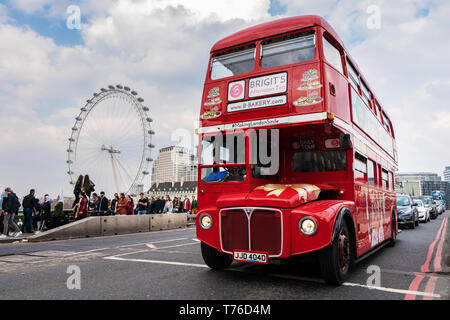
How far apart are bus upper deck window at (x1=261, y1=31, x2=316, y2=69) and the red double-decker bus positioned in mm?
19

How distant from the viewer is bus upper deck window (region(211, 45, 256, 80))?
6.39 metres

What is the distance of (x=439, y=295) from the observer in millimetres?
4578

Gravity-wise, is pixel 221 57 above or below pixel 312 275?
above

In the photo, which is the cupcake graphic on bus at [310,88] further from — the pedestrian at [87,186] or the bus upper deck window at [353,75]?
the pedestrian at [87,186]

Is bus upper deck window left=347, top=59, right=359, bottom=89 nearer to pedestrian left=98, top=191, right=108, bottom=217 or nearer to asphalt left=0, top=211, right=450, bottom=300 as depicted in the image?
asphalt left=0, top=211, right=450, bottom=300

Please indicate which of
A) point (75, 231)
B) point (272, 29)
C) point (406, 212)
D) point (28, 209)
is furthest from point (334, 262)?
point (406, 212)

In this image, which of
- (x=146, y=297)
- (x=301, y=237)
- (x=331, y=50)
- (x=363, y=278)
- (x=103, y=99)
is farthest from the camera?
(x=103, y=99)

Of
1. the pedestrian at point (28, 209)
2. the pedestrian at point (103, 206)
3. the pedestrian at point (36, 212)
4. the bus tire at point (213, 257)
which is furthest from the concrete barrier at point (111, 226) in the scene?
the bus tire at point (213, 257)

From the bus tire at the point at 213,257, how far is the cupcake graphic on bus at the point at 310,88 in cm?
274

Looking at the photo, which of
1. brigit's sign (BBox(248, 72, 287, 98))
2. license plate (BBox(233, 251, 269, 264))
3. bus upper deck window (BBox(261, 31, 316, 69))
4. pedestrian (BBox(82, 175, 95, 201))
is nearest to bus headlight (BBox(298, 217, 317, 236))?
license plate (BBox(233, 251, 269, 264))

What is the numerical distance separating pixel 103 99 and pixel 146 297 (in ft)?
111

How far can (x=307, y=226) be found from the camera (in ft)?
15.6

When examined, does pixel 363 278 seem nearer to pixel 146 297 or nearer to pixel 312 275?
pixel 312 275

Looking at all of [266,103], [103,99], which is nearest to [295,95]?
[266,103]
